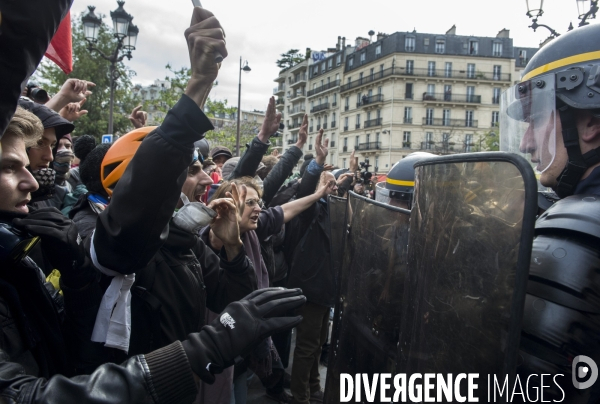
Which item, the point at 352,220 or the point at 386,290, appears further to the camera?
the point at 352,220

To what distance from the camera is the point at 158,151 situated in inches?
58.9

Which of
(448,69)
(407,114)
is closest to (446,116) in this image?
(407,114)

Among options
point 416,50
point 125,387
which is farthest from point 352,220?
point 416,50

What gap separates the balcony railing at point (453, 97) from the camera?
2147 inches

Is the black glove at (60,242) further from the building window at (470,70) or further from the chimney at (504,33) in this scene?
the chimney at (504,33)

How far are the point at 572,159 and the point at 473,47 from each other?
62.1 meters

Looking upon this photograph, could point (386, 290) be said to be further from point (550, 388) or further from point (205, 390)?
point (205, 390)

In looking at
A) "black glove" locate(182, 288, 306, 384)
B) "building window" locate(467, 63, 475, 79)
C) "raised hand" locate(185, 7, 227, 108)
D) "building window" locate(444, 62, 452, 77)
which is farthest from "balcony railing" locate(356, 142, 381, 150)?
"black glove" locate(182, 288, 306, 384)

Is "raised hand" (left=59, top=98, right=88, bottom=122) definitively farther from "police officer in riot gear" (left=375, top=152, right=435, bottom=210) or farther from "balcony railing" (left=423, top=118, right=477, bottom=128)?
"balcony railing" (left=423, top=118, right=477, bottom=128)

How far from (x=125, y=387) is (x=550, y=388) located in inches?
41.6

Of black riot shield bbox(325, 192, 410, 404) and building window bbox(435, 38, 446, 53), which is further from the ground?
building window bbox(435, 38, 446, 53)

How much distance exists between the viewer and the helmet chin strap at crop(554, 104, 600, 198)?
5.16ft

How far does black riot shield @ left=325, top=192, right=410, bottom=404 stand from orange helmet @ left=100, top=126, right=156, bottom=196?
108 centimetres

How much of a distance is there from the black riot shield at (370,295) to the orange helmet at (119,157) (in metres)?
1.08
